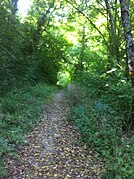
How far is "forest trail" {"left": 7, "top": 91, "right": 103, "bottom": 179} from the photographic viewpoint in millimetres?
4500

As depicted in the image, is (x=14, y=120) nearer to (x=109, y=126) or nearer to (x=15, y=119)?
(x=15, y=119)

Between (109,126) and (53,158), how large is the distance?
2.02 meters

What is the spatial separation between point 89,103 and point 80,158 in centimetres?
354

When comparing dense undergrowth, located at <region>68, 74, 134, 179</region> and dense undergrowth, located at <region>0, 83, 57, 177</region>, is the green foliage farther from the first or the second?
dense undergrowth, located at <region>68, 74, 134, 179</region>

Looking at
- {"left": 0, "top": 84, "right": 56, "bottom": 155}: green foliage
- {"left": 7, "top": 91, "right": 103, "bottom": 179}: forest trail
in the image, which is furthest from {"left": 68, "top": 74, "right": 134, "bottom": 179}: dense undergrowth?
{"left": 0, "top": 84, "right": 56, "bottom": 155}: green foliage

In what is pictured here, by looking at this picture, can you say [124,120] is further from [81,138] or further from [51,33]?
[51,33]

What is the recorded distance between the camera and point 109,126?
6254 mm

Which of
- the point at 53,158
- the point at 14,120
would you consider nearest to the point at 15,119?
the point at 14,120

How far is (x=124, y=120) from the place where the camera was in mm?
6930

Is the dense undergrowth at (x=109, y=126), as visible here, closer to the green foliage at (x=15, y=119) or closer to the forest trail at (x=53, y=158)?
the forest trail at (x=53, y=158)

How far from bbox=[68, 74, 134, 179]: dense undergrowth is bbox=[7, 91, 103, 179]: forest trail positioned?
32cm

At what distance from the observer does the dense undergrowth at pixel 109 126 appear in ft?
14.6

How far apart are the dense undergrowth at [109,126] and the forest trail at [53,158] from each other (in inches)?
12.8

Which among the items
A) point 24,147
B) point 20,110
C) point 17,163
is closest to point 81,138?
point 24,147
